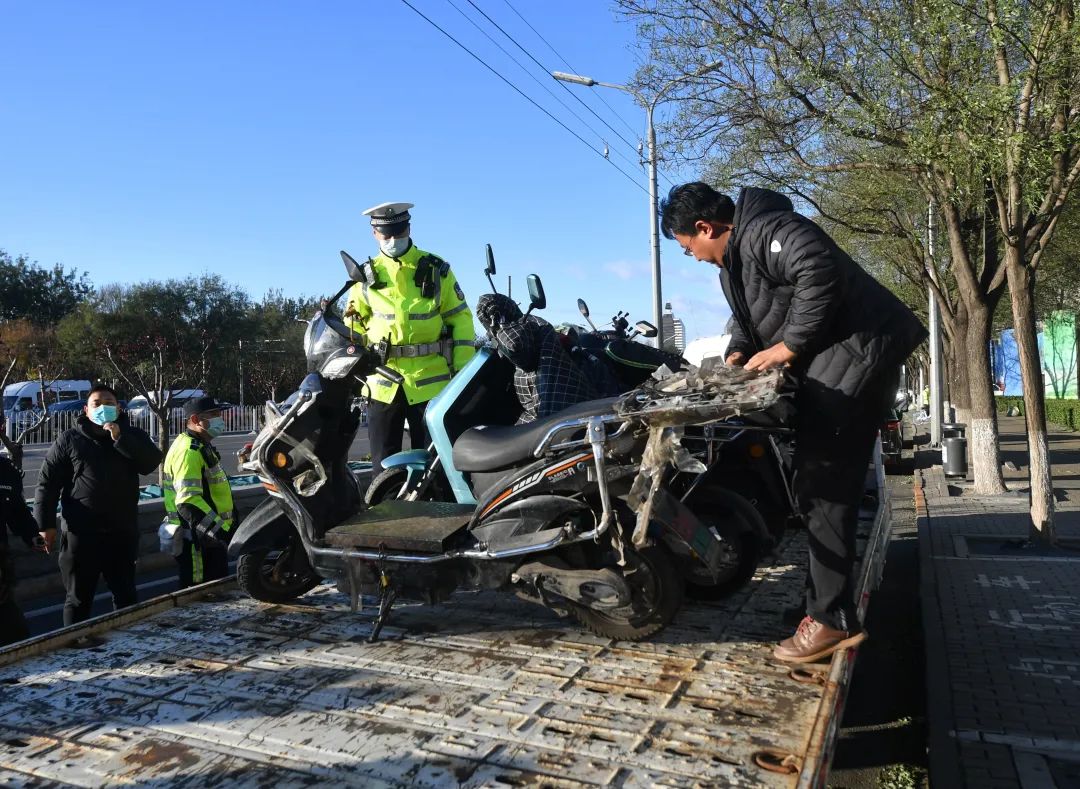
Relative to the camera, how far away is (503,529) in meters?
3.69

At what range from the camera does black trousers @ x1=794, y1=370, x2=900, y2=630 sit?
3.35 m

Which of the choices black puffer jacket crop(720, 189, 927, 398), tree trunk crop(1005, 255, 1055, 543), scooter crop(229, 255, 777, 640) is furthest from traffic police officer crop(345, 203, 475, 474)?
tree trunk crop(1005, 255, 1055, 543)

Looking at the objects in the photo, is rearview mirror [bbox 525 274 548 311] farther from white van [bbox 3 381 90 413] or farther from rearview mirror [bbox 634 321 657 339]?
white van [bbox 3 381 90 413]

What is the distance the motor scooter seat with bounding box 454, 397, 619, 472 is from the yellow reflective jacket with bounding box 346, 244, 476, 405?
1.67 m

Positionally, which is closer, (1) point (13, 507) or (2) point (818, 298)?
(2) point (818, 298)

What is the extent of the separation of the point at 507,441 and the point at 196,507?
9.13 feet

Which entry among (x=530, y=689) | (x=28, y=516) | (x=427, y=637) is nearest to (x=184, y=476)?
(x=28, y=516)

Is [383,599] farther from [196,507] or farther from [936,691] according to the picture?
[936,691]

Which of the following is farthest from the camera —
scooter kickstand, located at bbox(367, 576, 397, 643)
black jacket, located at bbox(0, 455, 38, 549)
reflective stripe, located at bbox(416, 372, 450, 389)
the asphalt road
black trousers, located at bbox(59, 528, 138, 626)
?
the asphalt road

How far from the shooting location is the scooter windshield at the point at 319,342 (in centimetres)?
471

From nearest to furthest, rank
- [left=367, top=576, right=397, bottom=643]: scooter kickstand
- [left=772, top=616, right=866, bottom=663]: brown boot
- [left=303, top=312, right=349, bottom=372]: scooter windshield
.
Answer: [left=772, top=616, right=866, bottom=663]: brown boot → [left=367, top=576, right=397, bottom=643]: scooter kickstand → [left=303, top=312, right=349, bottom=372]: scooter windshield

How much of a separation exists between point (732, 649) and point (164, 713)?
1.93 meters

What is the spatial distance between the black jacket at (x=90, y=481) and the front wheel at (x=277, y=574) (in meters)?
1.67

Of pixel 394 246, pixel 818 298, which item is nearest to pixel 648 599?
pixel 818 298
